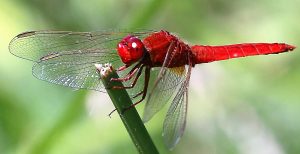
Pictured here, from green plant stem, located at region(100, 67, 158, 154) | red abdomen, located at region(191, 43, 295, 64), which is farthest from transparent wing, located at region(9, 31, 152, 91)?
green plant stem, located at region(100, 67, 158, 154)

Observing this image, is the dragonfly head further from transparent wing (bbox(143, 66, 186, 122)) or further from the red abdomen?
the red abdomen

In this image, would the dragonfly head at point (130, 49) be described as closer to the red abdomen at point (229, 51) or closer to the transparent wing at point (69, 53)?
the transparent wing at point (69, 53)

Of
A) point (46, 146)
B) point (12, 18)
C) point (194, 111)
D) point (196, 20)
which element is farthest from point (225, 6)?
point (46, 146)

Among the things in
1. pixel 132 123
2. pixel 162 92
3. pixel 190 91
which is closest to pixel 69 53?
pixel 162 92

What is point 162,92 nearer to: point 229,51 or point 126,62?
point 126,62

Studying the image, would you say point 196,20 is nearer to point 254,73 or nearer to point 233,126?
point 254,73

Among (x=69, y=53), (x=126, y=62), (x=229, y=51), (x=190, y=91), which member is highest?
(x=69, y=53)

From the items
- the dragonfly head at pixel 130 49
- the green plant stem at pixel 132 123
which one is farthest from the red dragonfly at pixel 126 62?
the green plant stem at pixel 132 123
